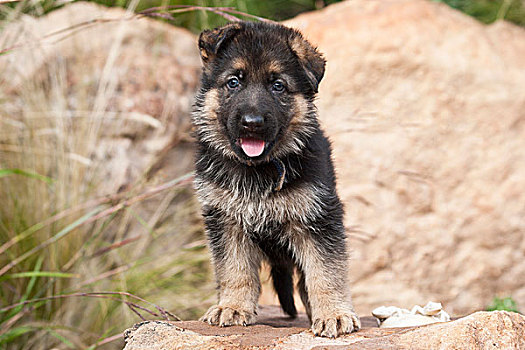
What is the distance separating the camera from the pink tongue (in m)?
3.45

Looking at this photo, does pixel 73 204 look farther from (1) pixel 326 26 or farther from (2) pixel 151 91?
(1) pixel 326 26

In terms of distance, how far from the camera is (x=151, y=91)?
285 inches

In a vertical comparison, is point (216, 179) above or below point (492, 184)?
above

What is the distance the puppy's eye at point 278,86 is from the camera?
3582mm

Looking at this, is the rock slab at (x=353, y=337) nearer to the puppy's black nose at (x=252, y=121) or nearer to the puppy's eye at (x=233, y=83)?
the puppy's black nose at (x=252, y=121)

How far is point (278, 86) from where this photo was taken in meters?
3.59

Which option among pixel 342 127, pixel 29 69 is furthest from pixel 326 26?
pixel 29 69

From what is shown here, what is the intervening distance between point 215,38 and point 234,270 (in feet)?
4.56

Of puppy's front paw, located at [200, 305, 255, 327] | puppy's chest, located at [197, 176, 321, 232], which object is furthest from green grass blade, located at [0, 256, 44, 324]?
puppy's chest, located at [197, 176, 321, 232]

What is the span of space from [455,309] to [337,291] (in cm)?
342

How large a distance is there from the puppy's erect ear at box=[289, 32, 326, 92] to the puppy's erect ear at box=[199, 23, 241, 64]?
1.17 feet

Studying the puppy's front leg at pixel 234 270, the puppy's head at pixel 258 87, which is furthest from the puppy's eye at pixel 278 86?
the puppy's front leg at pixel 234 270

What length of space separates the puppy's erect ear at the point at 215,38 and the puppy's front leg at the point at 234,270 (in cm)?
102

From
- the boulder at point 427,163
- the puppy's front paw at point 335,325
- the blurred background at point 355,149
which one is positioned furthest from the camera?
the boulder at point 427,163
